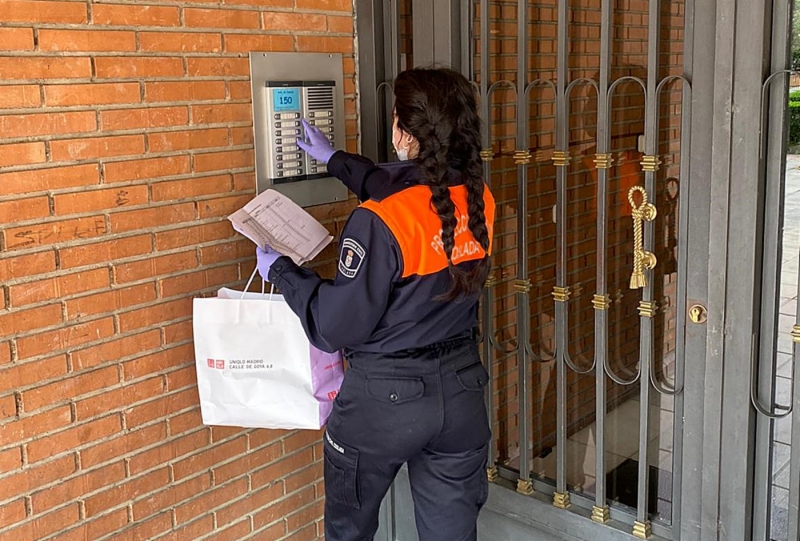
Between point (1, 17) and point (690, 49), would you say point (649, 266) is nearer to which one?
point (690, 49)

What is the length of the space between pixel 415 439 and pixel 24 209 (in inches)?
44.6

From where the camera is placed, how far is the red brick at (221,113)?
2.46m

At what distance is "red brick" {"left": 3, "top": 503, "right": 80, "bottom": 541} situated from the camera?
2.17m

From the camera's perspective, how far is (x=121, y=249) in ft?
7.62

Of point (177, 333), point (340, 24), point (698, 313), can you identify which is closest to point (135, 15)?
point (340, 24)

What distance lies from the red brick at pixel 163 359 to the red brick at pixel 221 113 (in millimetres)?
533

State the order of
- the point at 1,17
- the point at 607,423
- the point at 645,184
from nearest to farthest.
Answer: the point at 1,17 < the point at 645,184 < the point at 607,423

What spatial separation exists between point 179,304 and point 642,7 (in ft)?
5.07

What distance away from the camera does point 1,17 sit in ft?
6.62

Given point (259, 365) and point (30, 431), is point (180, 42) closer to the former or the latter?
point (259, 365)

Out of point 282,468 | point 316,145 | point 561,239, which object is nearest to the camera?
point 561,239

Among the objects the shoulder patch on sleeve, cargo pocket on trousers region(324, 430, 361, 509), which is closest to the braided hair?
the shoulder patch on sleeve

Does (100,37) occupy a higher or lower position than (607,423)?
higher

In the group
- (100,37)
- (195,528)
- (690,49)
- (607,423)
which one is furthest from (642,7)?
(195,528)
